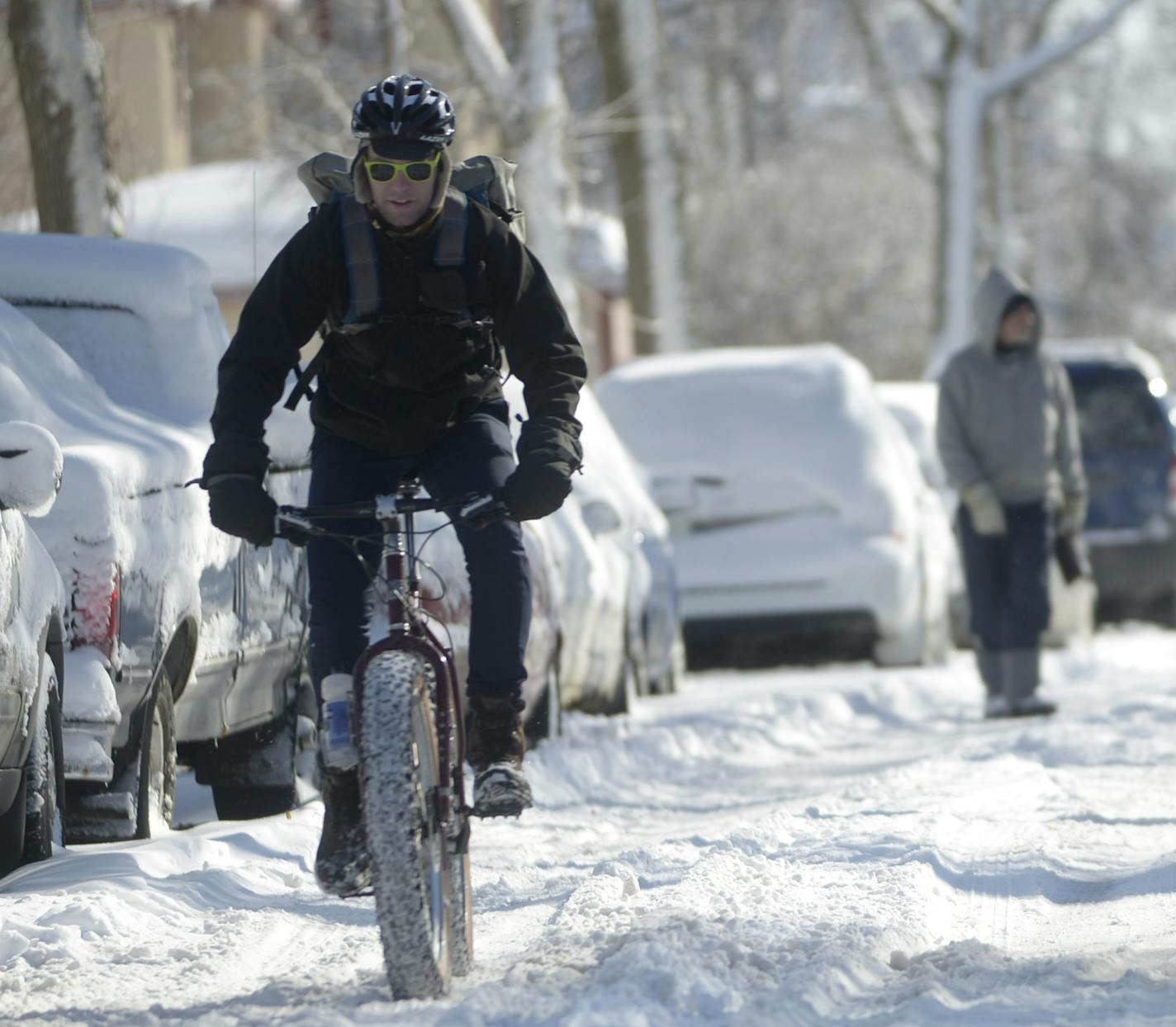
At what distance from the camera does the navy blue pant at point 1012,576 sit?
11.1 m

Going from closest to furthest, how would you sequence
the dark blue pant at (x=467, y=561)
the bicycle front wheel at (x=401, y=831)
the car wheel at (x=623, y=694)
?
the bicycle front wheel at (x=401, y=831) < the dark blue pant at (x=467, y=561) < the car wheel at (x=623, y=694)

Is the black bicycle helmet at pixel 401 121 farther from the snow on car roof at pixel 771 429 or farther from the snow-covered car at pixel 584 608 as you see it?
the snow on car roof at pixel 771 429

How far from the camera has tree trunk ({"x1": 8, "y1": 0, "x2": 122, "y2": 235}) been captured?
38.1 feet

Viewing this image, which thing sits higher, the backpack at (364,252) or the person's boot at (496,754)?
the backpack at (364,252)

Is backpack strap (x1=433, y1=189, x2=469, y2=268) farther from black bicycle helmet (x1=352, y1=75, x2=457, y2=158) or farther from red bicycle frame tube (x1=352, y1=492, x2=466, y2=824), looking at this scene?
red bicycle frame tube (x1=352, y1=492, x2=466, y2=824)

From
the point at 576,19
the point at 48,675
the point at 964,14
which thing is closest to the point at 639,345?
the point at 576,19

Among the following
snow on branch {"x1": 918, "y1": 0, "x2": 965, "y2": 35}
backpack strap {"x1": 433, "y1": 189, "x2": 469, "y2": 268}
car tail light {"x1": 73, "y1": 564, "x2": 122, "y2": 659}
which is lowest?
car tail light {"x1": 73, "y1": 564, "x2": 122, "y2": 659}

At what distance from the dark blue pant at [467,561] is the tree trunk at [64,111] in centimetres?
679

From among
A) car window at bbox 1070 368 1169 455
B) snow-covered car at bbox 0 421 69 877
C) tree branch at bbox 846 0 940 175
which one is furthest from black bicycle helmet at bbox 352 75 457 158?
tree branch at bbox 846 0 940 175

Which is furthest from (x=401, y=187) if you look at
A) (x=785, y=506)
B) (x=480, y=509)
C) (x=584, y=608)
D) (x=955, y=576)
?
(x=955, y=576)

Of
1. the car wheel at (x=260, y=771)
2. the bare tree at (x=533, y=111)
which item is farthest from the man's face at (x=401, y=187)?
the bare tree at (x=533, y=111)

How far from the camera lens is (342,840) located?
5137 mm

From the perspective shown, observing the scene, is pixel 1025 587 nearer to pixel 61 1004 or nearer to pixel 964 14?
pixel 61 1004

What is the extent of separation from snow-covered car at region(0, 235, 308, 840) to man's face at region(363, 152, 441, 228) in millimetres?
1720
